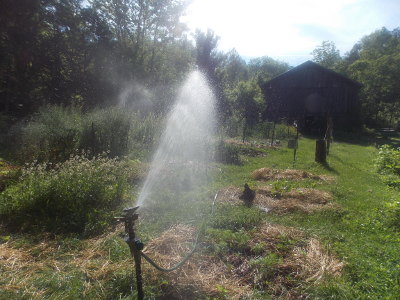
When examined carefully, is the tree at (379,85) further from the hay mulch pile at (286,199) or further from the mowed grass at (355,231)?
the hay mulch pile at (286,199)

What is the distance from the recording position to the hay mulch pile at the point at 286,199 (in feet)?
14.8

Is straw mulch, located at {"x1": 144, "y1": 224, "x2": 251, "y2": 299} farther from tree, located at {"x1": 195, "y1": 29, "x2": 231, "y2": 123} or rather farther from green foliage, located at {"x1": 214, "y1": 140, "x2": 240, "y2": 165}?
tree, located at {"x1": 195, "y1": 29, "x2": 231, "y2": 123}

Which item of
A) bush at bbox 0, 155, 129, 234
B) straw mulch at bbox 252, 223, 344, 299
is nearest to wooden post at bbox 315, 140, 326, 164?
straw mulch at bbox 252, 223, 344, 299

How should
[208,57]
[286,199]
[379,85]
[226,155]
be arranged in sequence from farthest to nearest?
[379,85] < [208,57] < [226,155] < [286,199]

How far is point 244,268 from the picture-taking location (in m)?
2.82

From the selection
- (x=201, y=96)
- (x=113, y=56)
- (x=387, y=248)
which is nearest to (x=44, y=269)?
(x=387, y=248)

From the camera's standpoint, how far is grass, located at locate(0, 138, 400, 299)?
2.46 m

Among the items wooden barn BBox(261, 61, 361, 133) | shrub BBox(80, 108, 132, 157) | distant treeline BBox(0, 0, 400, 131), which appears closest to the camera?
shrub BBox(80, 108, 132, 157)

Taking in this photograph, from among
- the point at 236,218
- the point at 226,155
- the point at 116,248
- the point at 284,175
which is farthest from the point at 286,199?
the point at 226,155

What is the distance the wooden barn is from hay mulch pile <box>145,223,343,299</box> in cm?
1827

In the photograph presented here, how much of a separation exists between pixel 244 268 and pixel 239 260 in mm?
155

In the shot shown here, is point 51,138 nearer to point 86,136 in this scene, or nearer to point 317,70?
point 86,136

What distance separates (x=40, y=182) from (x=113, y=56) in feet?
53.3

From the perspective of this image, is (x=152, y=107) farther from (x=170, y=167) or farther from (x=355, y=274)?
(x=355, y=274)
